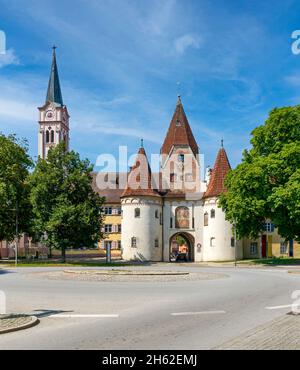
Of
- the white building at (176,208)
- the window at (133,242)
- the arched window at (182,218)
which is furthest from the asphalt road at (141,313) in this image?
the arched window at (182,218)

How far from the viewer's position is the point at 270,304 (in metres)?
16.3

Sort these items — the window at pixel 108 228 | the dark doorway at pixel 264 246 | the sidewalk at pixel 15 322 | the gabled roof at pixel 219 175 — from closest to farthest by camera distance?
the sidewalk at pixel 15 322, the gabled roof at pixel 219 175, the dark doorway at pixel 264 246, the window at pixel 108 228

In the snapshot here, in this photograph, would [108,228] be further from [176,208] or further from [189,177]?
[189,177]

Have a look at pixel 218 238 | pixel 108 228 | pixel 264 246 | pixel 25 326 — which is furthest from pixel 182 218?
pixel 25 326

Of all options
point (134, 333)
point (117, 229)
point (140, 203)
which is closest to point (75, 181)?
point (140, 203)

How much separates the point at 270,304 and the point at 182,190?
4866 cm

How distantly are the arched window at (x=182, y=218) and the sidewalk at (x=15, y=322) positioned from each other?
50816mm

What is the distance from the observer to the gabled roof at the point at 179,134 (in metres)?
68.4

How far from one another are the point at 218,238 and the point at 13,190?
24510 mm

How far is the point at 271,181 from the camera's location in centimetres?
4312

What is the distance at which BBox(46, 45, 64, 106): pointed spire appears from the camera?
108188 millimetres

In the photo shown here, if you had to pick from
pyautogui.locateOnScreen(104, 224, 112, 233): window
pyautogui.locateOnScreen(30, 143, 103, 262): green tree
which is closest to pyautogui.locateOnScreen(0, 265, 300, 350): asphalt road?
pyautogui.locateOnScreen(30, 143, 103, 262): green tree

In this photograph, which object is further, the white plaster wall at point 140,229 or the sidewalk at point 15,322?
the white plaster wall at point 140,229

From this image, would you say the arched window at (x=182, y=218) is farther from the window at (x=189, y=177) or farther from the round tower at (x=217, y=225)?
the window at (x=189, y=177)
